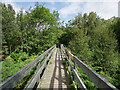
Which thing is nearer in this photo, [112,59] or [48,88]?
[48,88]

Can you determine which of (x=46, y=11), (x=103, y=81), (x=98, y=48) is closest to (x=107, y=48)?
(x=98, y=48)

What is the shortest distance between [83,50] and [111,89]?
15049mm

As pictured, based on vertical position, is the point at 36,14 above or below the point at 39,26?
above

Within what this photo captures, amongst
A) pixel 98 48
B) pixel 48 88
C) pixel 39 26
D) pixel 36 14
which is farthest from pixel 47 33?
pixel 48 88

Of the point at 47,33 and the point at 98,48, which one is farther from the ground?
the point at 47,33

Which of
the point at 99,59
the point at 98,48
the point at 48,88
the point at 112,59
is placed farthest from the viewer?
the point at 98,48

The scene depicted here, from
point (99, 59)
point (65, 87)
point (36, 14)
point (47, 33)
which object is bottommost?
point (99, 59)

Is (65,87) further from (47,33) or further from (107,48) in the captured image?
(107,48)

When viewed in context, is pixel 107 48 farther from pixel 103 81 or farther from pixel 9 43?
pixel 9 43

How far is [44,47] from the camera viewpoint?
14.4m

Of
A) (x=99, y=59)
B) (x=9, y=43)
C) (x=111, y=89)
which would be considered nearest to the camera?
(x=111, y=89)

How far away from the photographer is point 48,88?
2.83m

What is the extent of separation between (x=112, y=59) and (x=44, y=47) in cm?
1160

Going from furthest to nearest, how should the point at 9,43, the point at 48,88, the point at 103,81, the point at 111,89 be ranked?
1. the point at 9,43
2. the point at 48,88
3. the point at 103,81
4. the point at 111,89
